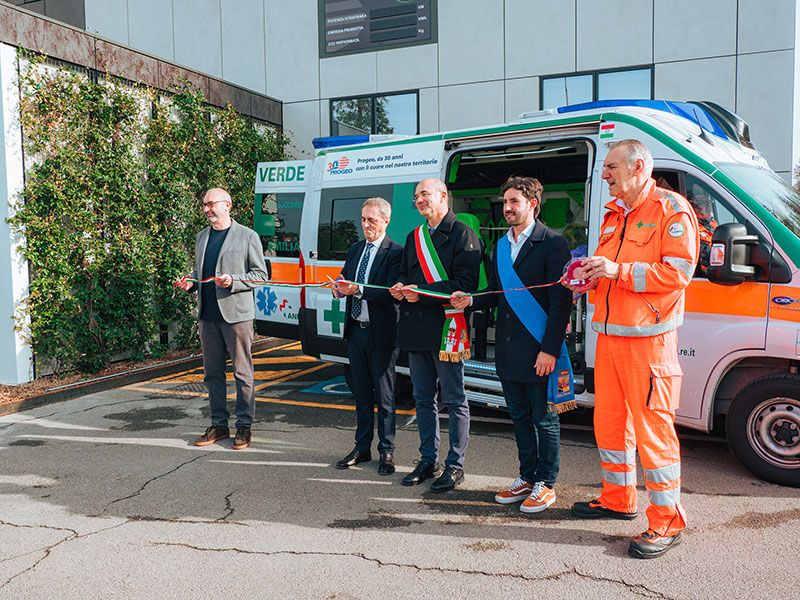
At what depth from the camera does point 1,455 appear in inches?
216

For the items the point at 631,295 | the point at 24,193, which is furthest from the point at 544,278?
the point at 24,193

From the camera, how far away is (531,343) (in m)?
4.01

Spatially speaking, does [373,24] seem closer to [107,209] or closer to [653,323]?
[107,209]

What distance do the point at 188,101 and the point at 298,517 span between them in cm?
764

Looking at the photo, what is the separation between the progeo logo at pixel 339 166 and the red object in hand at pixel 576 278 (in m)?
3.66

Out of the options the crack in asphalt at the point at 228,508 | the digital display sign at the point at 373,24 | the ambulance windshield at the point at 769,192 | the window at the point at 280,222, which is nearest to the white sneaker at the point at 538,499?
the crack in asphalt at the point at 228,508

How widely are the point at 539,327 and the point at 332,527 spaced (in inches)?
66.9

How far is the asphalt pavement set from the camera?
325cm

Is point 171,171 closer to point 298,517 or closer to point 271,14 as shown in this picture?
point 271,14

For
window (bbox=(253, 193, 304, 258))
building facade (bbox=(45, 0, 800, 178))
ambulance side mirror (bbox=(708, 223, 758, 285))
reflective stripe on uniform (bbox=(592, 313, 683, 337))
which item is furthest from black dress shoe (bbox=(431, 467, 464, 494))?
building facade (bbox=(45, 0, 800, 178))

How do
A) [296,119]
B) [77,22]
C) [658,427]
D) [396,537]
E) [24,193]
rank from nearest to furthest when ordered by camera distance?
[658,427], [396,537], [24,193], [296,119], [77,22]

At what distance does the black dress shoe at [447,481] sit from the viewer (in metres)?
4.43

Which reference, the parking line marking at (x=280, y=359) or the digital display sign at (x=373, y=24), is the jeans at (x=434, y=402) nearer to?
the parking line marking at (x=280, y=359)

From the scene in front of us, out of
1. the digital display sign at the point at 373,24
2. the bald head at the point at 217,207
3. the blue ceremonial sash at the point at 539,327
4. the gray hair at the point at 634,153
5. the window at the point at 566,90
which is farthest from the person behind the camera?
the digital display sign at the point at 373,24
